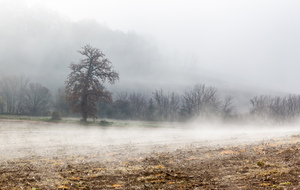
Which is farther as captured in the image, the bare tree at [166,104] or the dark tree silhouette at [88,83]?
the bare tree at [166,104]

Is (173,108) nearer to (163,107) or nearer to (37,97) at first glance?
(163,107)

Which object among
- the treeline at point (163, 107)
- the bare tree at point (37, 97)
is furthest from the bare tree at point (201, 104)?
the bare tree at point (37, 97)

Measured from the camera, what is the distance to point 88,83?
41.7 m

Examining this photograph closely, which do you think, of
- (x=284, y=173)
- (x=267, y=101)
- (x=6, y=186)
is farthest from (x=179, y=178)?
(x=267, y=101)

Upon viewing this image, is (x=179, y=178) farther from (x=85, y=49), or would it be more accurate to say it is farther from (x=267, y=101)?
(x=267, y=101)

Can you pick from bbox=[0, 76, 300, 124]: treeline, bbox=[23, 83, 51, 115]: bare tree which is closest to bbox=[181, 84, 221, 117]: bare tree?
bbox=[0, 76, 300, 124]: treeline

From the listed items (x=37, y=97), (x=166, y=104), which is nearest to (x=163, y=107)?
(x=166, y=104)

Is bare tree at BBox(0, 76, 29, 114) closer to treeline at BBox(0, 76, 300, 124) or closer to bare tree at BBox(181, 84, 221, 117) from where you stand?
treeline at BBox(0, 76, 300, 124)

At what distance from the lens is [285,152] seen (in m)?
10.9

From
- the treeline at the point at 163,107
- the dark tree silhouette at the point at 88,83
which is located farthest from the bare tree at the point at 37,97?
the dark tree silhouette at the point at 88,83

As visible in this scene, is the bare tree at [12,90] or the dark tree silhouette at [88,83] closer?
the dark tree silhouette at [88,83]

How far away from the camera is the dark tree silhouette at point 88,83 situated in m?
41.5

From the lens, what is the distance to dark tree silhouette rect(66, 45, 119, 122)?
136 ft

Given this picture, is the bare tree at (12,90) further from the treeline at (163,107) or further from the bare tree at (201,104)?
the bare tree at (201,104)
